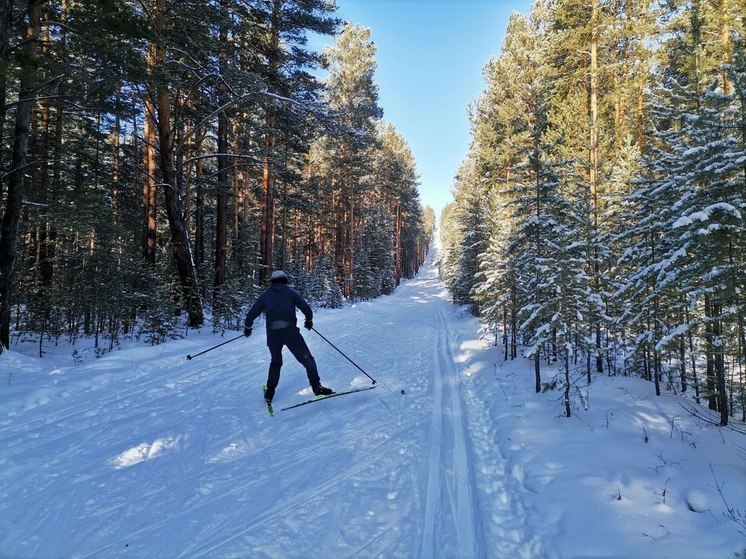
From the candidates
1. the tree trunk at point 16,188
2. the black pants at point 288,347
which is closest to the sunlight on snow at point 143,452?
the black pants at point 288,347

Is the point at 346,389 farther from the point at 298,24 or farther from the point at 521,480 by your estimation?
the point at 298,24

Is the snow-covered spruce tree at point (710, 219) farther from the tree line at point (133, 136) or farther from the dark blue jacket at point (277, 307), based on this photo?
the tree line at point (133, 136)

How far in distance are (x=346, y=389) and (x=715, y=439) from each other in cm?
605

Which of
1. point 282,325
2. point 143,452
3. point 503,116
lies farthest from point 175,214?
point 503,116

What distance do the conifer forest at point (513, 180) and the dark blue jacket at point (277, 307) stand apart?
4.75 metres

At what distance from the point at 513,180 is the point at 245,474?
733cm

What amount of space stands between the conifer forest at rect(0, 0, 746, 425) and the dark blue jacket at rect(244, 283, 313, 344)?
4747mm

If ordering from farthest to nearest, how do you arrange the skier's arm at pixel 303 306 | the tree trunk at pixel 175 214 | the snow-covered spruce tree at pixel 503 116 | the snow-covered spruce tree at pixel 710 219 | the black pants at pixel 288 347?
the snow-covered spruce tree at pixel 503 116
the tree trunk at pixel 175 214
the skier's arm at pixel 303 306
the black pants at pixel 288 347
the snow-covered spruce tree at pixel 710 219

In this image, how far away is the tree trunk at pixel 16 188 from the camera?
8.09 m

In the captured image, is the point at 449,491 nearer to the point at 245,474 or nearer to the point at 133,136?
the point at 245,474

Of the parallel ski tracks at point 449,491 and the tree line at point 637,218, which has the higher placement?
the tree line at point 637,218

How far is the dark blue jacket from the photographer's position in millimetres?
6617

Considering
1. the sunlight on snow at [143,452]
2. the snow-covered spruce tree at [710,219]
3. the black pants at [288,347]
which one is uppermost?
the snow-covered spruce tree at [710,219]

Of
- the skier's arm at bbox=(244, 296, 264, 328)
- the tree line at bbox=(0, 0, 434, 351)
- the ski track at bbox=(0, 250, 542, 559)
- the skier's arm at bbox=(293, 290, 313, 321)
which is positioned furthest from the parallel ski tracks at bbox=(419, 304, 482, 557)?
the tree line at bbox=(0, 0, 434, 351)
